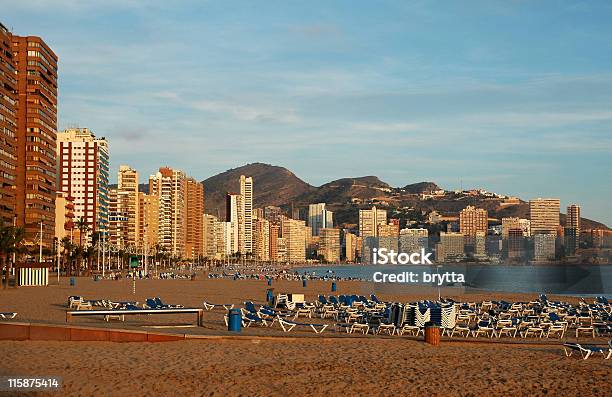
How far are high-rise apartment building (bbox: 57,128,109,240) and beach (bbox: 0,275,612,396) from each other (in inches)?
5136

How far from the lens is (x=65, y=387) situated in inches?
445

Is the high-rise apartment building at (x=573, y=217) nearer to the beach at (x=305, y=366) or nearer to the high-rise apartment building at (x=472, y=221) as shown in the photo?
the high-rise apartment building at (x=472, y=221)

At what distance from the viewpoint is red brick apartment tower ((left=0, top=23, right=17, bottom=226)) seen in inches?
3250

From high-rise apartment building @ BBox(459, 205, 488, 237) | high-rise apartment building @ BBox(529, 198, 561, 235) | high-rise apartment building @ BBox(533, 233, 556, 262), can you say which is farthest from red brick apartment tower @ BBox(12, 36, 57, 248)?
high-rise apartment building @ BBox(529, 198, 561, 235)

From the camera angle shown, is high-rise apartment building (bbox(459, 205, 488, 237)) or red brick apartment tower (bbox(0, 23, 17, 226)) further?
high-rise apartment building (bbox(459, 205, 488, 237))

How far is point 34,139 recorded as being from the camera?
9512cm

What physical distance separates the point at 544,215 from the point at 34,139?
129683 mm

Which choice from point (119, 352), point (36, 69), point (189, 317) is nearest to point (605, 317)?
point (189, 317)

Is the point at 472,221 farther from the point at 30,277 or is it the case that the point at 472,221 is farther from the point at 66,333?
the point at 66,333

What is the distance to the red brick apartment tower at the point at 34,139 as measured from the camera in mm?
91875

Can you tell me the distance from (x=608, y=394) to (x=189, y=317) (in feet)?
46.0

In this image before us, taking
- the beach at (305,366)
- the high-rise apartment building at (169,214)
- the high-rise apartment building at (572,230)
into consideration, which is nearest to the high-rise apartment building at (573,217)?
the high-rise apartment building at (572,230)

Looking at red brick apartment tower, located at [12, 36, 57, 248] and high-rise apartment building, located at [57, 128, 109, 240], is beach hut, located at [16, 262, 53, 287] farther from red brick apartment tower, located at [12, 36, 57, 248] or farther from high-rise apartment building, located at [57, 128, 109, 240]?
high-rise apartment building, located at [57, 128, 109, 240]

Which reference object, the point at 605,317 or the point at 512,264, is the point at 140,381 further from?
the point at 512,264
